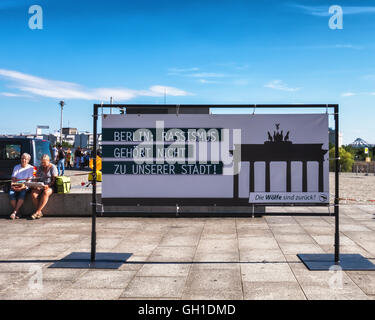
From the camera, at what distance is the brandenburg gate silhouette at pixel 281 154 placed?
21.6ft

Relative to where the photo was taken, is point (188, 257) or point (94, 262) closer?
point (94, 262)

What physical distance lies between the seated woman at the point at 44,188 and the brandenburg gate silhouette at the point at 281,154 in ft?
20.0

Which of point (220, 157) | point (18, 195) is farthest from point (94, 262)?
point (18, 195)

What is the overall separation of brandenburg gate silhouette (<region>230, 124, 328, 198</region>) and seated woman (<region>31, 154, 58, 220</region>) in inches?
239

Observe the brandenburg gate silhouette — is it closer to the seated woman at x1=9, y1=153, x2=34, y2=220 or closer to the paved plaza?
the paved plaza

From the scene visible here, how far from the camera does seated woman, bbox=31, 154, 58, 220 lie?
1102 centimetres

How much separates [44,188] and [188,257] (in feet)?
17.9

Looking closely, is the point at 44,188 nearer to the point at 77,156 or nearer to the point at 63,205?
the point at 63,205

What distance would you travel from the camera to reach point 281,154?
6.63 meters

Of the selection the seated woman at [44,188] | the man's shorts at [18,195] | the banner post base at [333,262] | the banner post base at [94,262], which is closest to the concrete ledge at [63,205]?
the seated woman at [44,188]

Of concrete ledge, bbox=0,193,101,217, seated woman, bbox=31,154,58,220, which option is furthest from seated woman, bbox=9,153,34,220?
concrete ledge, bbox=0,193,101,217

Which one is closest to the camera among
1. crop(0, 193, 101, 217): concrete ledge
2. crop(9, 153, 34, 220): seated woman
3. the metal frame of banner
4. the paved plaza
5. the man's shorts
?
the paved plaza

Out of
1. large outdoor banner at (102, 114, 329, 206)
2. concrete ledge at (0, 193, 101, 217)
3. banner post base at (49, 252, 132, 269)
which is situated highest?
large outdoor banner at (102, 114, 329, 206)
